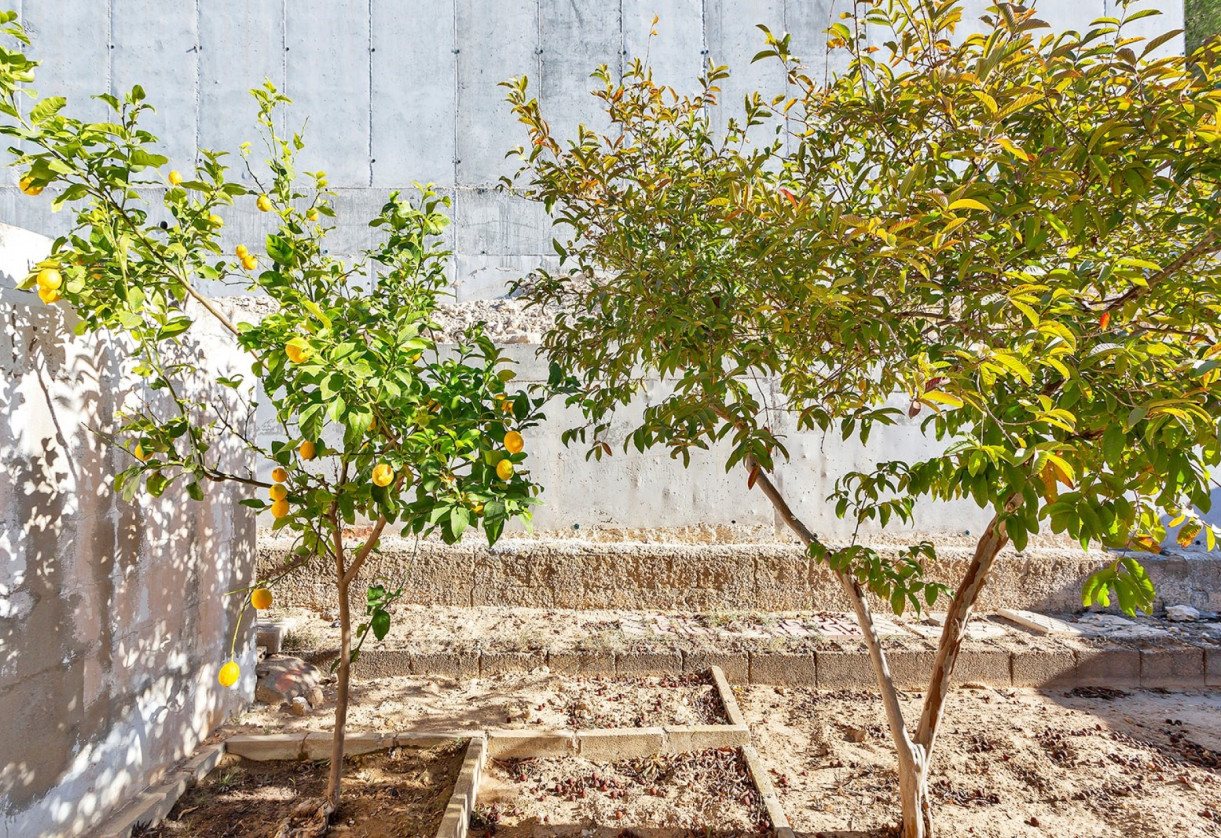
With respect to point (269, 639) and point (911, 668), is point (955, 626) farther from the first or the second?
point (269, 639)

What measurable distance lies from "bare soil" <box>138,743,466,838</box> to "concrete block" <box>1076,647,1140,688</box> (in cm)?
420

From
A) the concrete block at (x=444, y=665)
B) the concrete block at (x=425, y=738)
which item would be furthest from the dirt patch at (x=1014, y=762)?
the concrete block at (x=444, y=665)

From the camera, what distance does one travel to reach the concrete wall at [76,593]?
7.14 feet

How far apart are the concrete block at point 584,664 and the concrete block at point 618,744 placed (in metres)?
1.08

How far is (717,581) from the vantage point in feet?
18.5

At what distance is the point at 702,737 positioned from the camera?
3473mm

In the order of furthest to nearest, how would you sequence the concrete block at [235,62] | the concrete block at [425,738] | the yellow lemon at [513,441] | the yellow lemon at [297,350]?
the concrete block at [235,62] → the concrete block at [425,738] → the yellow lemon at [513,441] → the yellow lemon at [297,350]

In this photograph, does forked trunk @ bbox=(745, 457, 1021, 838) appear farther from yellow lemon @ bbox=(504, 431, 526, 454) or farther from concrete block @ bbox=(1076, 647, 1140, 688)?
concrete block @ bbox=(1076, 647, 1140, 688)

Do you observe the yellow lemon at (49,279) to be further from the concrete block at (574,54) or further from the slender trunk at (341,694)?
the concrete block at (574,54)

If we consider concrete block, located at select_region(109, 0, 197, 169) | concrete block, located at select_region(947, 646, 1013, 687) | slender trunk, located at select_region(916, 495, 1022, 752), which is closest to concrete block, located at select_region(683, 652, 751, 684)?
concrete block, located at select_region(947, 646, 1013, 687)

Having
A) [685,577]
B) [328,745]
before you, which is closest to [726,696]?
[685,577]

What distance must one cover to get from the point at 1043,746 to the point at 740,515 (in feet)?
8.62

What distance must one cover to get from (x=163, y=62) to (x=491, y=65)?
2787mm

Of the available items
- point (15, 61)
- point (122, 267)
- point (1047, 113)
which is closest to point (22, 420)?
point (122, 267)
